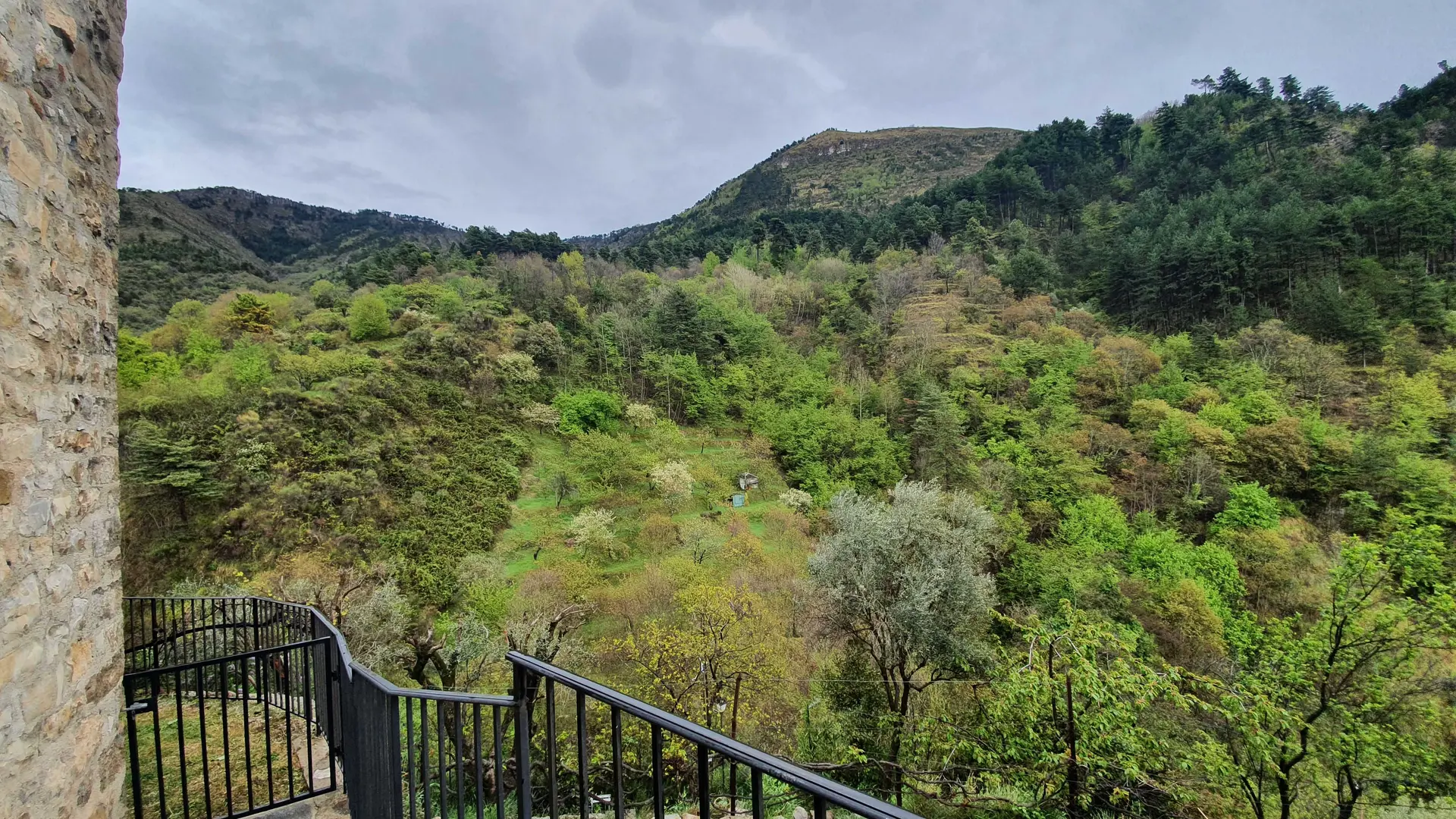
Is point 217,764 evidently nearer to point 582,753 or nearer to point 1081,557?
point 582,753

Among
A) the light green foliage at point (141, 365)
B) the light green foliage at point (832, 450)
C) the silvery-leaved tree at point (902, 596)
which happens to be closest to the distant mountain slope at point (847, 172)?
the light green foliage at point (832, 450)

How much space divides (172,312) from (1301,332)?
62503mm

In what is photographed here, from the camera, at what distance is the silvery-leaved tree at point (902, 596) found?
11.4 metres

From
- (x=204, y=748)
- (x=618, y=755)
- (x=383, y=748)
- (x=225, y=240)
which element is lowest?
(x=204, y=748)

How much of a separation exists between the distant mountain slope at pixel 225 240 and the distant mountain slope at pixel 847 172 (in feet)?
109

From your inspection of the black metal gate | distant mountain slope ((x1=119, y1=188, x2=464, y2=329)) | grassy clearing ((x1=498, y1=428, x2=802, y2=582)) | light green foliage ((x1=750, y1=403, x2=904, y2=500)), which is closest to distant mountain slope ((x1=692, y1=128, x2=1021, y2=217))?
distant mountain slope ((x1=119, y1=188, x2=464, y2=329))

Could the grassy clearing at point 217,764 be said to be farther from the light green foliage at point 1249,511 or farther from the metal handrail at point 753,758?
the light green foliage at point 1249,511

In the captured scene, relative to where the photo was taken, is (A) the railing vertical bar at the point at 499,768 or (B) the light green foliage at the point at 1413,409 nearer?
(A) the railing vertical bar at the point at 499,768

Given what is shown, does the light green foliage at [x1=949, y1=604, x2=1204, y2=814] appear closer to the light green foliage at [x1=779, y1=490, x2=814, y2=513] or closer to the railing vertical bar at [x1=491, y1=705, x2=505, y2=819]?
the railing vertical bar at [x1=491, y1=705, x2=505, y2=819]

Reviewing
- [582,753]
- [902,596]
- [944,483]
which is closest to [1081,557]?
[944,483]

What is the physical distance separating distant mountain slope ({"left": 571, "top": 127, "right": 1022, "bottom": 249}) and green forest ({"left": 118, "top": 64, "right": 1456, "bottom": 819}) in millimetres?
39447

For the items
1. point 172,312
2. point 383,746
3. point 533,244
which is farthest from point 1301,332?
point 172,312

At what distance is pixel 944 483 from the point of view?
75.7ft

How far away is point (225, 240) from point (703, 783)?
85988mm
